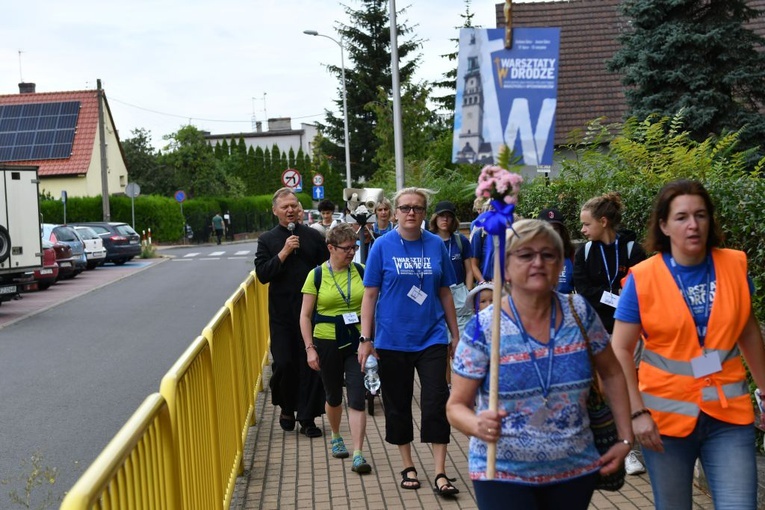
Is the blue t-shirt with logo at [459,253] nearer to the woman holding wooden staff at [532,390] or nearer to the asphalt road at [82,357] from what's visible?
the asphalt road at [82,357]

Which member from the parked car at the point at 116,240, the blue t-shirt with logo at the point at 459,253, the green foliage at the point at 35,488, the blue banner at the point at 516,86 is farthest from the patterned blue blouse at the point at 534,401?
the parked car at the point at 116,240

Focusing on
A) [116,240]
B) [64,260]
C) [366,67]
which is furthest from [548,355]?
[366,67]

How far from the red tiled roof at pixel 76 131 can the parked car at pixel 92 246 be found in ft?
65.7

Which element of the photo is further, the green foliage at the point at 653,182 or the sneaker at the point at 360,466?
the sneaker at the point at 360,466

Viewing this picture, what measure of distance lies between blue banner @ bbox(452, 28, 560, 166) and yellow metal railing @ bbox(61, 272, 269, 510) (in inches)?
103

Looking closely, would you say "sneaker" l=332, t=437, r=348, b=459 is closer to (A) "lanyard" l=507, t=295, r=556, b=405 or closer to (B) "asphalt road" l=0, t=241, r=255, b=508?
(B) "asphalt road" l=0, t=241, r=255, b=508

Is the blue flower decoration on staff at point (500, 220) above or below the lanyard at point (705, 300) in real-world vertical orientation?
above

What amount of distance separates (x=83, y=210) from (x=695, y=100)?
125 feet

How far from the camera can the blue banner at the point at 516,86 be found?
28.9 feet

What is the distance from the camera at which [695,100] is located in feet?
60.6

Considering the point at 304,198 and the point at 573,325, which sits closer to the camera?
the point at 573,325

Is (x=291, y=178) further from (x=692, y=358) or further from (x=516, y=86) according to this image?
(x=692, y=358)

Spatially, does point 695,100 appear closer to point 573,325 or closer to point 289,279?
point 289,279

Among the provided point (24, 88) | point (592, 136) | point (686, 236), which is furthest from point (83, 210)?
point (686, 236)
